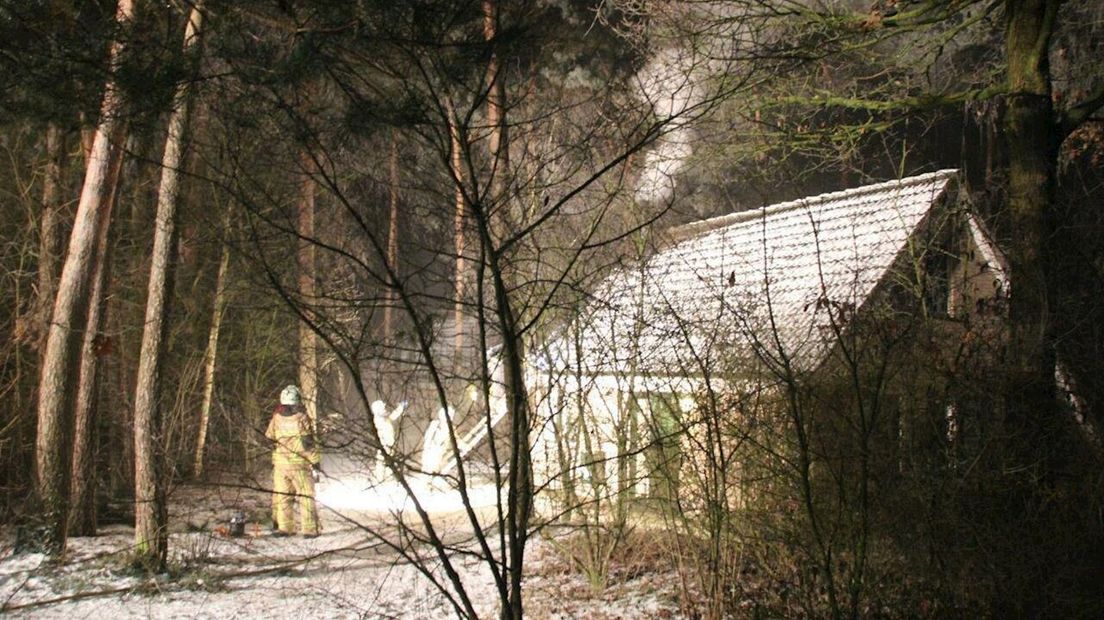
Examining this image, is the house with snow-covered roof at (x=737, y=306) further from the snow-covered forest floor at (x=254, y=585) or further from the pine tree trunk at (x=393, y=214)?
the pine tree trunk at (x=393, y=214)

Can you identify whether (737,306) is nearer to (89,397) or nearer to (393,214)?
(393,214)

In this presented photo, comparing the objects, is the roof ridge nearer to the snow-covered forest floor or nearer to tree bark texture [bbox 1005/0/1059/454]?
tree bark texture [bbox 1005/0/1059/454]

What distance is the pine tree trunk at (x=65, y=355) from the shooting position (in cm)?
895

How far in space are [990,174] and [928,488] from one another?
13.4 feet

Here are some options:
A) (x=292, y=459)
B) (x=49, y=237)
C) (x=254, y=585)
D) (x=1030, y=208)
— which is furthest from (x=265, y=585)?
(x=1030, y=208)

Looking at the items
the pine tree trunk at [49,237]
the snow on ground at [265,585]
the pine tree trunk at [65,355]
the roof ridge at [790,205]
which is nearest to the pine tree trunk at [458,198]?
the snow on ground at [265,585]

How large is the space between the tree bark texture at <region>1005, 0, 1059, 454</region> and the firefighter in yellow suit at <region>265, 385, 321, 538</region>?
3924 mm

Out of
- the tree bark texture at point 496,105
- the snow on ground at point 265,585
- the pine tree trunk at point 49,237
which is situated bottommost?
the snow on ground at point 265,585

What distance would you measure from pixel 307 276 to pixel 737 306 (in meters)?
2.91

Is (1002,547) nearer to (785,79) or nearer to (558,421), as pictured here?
(558,421)

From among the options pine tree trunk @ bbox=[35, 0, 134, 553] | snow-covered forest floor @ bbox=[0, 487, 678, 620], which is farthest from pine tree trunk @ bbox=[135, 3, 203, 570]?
pine tree trunk @ bbox=[35, 0, 134, 553]

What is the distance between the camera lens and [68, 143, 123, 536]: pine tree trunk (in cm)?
960

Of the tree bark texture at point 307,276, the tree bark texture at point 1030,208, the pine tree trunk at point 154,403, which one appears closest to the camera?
the tree bark texture at point 307,276

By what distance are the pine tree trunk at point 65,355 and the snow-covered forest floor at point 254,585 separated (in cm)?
54
